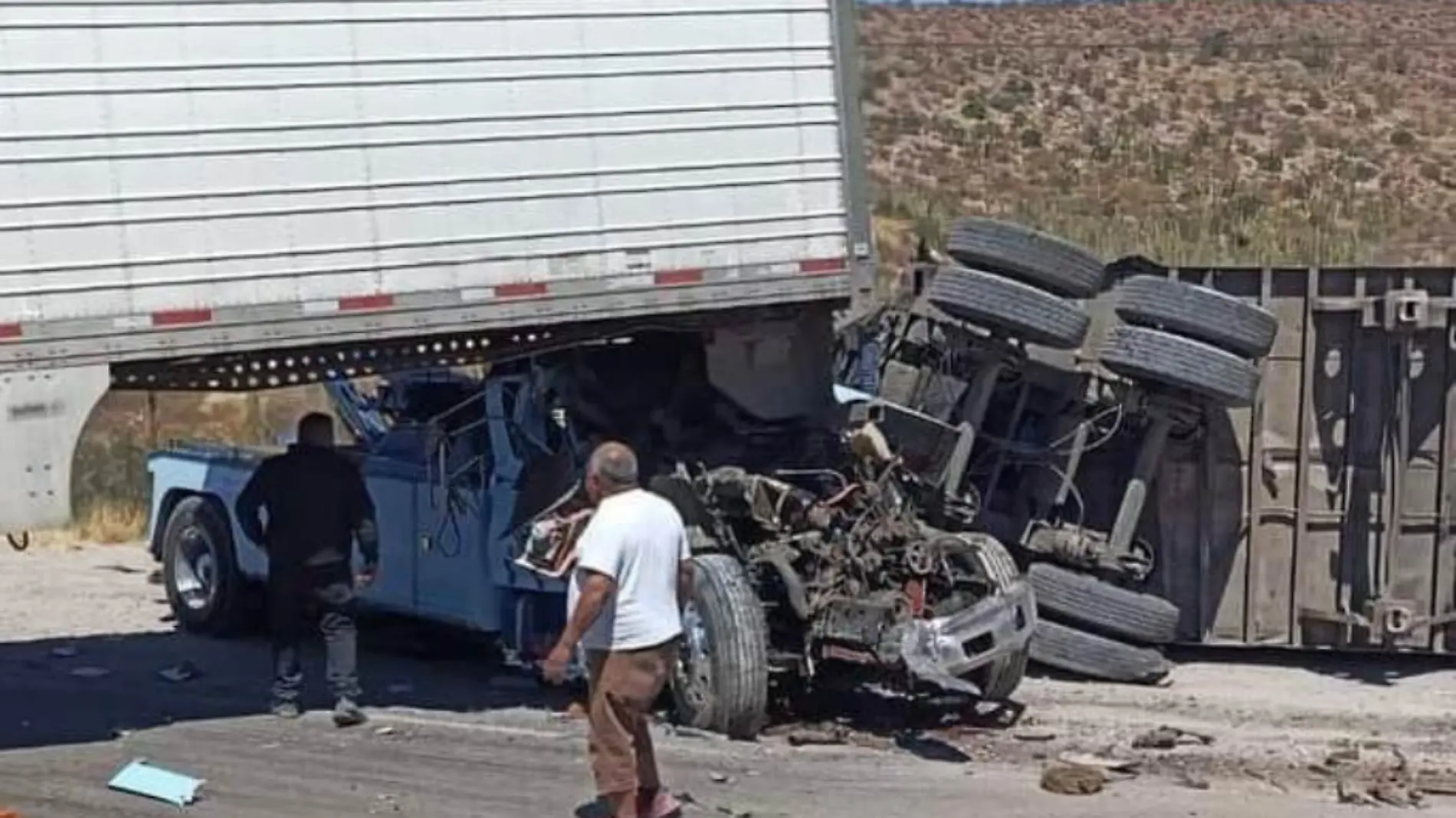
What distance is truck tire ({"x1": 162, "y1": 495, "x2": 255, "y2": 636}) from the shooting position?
16391 millimetres

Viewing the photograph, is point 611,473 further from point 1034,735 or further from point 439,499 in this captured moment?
point 439,499

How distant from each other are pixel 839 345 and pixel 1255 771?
12.5 ft

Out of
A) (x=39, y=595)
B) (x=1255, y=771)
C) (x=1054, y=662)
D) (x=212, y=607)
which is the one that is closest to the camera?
(x=1255, y=771)

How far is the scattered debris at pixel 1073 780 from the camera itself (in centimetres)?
1109

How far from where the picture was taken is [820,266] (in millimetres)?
13484

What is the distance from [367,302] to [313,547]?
1.52 metres

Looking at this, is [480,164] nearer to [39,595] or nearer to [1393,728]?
[1393,728]

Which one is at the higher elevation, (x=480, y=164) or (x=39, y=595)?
(x=480, y=164)

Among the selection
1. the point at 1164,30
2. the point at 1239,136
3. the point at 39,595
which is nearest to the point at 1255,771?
the point at 39,595

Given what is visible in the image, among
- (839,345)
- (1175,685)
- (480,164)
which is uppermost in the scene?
(480,164)

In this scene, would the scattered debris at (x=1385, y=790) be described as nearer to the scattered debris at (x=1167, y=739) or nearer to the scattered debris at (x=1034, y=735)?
the scattered debris at (x=1167, y=739)

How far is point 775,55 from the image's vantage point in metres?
→ 13.3

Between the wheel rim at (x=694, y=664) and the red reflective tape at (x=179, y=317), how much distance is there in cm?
260

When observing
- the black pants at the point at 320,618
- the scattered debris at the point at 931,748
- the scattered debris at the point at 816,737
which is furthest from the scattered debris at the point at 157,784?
the scattered debris at the point at 931,748
